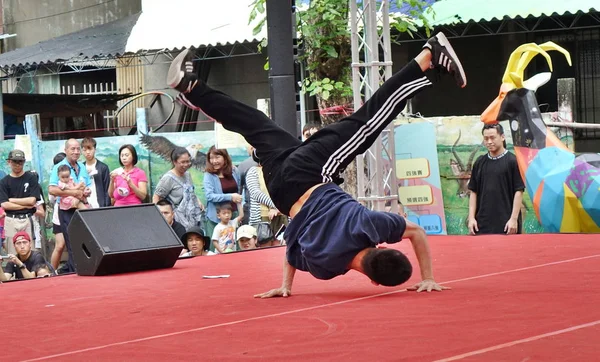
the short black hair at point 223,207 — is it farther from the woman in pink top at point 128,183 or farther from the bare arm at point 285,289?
the bare arm at point 285,289

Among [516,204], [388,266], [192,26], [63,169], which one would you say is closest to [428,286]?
[388,266]

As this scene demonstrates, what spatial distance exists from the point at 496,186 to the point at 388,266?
16.6ft

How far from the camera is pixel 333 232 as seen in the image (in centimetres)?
700

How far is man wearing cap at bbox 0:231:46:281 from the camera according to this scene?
1062 cm

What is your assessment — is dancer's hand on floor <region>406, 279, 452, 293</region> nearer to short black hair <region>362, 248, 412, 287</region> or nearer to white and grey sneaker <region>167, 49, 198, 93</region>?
short black hair <region>362, 248, 412, 287</region>

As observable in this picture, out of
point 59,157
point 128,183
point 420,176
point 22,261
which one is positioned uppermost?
point 59,157

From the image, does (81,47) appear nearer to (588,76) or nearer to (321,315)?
(588,76)

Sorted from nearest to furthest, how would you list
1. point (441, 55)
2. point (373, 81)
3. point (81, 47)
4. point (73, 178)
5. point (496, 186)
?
point (441, 55) < point (496, 186) < point (373, 81) < point (73, 178) < point (81, 47)

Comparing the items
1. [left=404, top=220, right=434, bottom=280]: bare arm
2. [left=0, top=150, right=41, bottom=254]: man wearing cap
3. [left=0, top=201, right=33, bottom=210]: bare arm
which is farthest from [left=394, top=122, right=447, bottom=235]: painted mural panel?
[left=404, top=220, right=434, bottom=280]: bare arm

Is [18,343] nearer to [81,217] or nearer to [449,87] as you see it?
[81,217]

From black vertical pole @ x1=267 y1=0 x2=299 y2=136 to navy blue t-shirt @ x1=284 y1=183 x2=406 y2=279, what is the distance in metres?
2.74

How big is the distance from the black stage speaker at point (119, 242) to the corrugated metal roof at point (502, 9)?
308 inches

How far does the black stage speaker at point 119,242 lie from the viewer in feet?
31.3

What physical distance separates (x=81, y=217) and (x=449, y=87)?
11.1 metres
